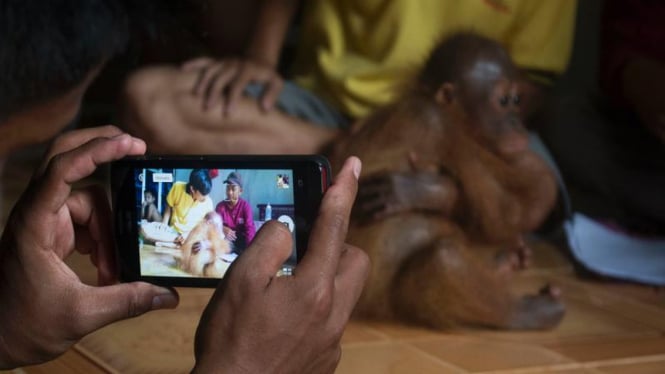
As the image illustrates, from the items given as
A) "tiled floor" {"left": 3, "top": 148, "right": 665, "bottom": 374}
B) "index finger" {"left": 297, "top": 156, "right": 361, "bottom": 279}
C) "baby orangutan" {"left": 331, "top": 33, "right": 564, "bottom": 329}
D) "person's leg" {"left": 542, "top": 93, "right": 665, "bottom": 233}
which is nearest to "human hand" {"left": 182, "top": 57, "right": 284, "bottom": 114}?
"baby orangutan" {"left": 331, "top": 33, "right": 564, "bottom": 329}

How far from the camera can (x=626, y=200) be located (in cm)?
160

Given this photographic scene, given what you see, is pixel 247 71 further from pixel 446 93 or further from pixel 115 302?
pixel 115 302

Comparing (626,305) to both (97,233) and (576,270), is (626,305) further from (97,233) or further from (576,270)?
(97,233)

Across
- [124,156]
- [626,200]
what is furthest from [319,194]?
[626,200]

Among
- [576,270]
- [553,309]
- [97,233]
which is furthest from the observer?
[576,270]

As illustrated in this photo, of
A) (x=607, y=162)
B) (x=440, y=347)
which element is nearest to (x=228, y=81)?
(x=440, y=347)

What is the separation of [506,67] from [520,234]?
228mm

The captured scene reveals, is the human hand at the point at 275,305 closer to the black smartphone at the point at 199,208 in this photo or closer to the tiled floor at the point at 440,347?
the black smartphone at the point at 199,208

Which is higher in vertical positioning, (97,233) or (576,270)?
(97,233)

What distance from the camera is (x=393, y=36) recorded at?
1414 millimetres

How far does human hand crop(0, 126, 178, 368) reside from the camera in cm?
64

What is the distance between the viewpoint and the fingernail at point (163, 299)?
682 millimetres

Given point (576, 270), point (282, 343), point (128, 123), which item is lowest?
point (576, 270)

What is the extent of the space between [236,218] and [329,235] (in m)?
0.12
